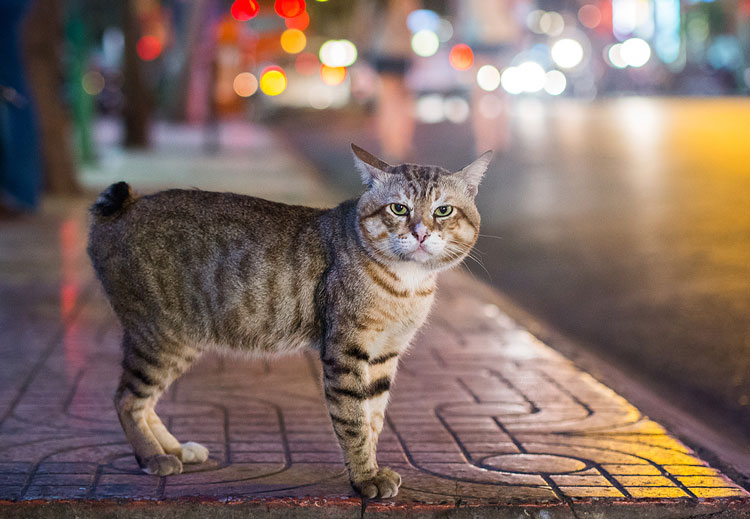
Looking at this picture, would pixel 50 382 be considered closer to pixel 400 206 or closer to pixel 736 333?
pixel 400 206

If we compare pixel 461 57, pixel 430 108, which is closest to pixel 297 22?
pixel 430 108

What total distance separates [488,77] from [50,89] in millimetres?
25926

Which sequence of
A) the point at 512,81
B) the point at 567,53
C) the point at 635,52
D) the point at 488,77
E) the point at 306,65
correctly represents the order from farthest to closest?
the point at 635,52
the point at 567,53
the point at 512,81
the point at 306,65
the point at 488,77

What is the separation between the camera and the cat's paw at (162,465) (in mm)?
4457

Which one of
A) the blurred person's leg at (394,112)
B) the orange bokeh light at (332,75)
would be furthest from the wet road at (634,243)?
the orange bokeh light at (332,75)

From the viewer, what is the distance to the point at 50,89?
14945 mm

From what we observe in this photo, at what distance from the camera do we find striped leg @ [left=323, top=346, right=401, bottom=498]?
4273 millimetres

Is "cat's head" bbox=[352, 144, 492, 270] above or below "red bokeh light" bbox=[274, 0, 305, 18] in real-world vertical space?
below

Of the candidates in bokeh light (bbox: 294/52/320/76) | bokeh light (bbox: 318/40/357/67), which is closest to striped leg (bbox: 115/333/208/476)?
bokeh light (bbox: 294/52/320/76)

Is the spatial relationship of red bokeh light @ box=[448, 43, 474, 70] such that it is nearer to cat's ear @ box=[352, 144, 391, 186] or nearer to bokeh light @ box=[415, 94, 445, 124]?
bokeh light @ box=[415, 94, 445, 124]

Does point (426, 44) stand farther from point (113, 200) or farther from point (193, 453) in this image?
point (193, 453)

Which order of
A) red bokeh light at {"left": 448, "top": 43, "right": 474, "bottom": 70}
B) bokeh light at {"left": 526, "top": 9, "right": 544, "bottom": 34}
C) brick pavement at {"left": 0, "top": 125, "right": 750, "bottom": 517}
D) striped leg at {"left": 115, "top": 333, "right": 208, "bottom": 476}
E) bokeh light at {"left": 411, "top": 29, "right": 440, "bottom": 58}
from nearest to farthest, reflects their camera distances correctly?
brick pavement at {"left": 0, "top": 125, "right": 750, "bottom": 517} < striped leg at {"left": 115, "top": 333, "right": 208, "bottom": 476} < red bokeh light at {"left": 448, "top": 43, "right": 474, "bottom": 70} < bokeh light at {"left": 411, "top": 29, "right": 440, "bottom": 58} < bokeh light at {"left": 526, "top": 9, "right": 544, "bottom": 34}

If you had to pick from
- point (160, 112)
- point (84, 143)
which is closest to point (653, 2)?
point (160, 112)

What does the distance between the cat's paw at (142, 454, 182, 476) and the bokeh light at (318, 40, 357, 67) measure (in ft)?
118
